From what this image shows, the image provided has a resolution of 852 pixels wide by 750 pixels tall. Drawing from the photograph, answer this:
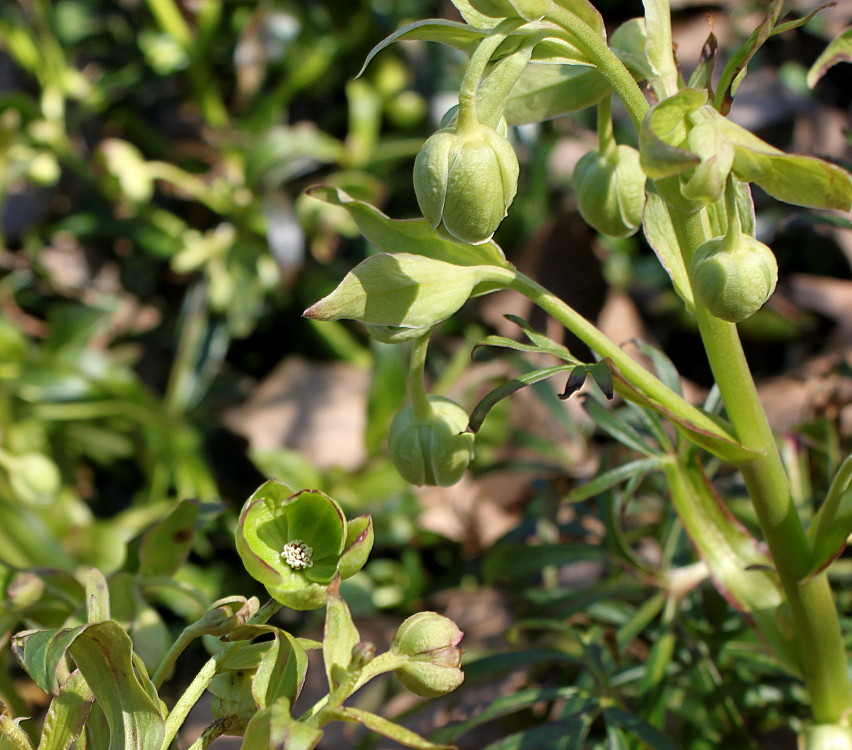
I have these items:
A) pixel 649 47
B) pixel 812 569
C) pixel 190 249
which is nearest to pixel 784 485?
pixel 812 569

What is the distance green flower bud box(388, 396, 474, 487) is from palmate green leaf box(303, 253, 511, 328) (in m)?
0.11

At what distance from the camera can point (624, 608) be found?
3.40 ft

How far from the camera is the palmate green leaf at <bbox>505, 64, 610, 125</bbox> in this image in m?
0.66

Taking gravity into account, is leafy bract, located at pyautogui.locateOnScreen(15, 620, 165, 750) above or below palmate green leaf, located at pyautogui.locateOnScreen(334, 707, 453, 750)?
below

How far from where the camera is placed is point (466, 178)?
510 millimetres

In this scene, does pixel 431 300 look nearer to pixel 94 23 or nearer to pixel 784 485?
pixel 784 485

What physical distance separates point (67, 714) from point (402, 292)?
32 cm

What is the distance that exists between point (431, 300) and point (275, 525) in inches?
6.7

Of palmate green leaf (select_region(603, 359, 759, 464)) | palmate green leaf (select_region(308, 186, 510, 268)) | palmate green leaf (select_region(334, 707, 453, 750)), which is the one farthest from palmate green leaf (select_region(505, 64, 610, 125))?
palmate green leaf (select_region(334, 707, 453, 750))

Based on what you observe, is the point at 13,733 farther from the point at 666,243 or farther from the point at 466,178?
the point at 666,243

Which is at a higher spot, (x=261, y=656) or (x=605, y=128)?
(x=605, y=128)

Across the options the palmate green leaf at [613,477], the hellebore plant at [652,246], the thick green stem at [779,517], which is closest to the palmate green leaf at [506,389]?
the hellebore plant at [652,246]

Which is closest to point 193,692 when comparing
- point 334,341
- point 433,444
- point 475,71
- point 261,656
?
point 261,656

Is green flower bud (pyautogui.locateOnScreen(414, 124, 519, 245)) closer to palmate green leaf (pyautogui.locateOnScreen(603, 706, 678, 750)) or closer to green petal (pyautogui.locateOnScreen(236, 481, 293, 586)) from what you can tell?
green petal (pyautogui.locateOnScreen(236, 481, 293, 586))
